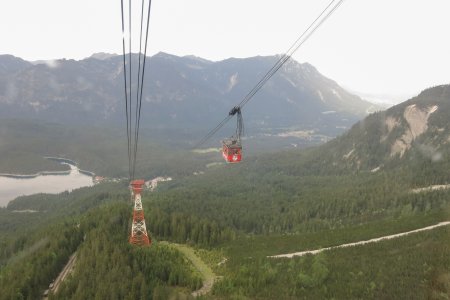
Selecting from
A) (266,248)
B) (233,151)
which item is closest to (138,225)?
(266,248)

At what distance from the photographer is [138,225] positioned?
98875 mm

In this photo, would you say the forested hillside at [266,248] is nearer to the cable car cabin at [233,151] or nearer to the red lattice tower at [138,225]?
the red lattice tower at [138,225]

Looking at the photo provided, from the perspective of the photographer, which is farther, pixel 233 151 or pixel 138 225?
pixel 138 225

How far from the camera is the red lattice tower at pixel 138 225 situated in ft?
293

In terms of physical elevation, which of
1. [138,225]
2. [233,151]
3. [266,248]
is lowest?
[266,248]

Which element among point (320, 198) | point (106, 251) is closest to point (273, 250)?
point (106, 251)

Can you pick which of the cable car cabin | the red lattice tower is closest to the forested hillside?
the red lattice tower

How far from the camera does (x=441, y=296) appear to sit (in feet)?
124

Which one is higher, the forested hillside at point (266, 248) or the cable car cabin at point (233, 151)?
the cable car cabin at point (233, 151)

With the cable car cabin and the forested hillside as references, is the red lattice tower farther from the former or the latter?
the cable car cabin

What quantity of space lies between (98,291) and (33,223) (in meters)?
130

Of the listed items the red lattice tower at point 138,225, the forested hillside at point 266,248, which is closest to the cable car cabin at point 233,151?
the red lattice tower at point 138,225

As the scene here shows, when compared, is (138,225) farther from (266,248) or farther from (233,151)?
(233,151)

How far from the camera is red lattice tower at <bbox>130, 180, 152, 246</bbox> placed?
89.2 metres
